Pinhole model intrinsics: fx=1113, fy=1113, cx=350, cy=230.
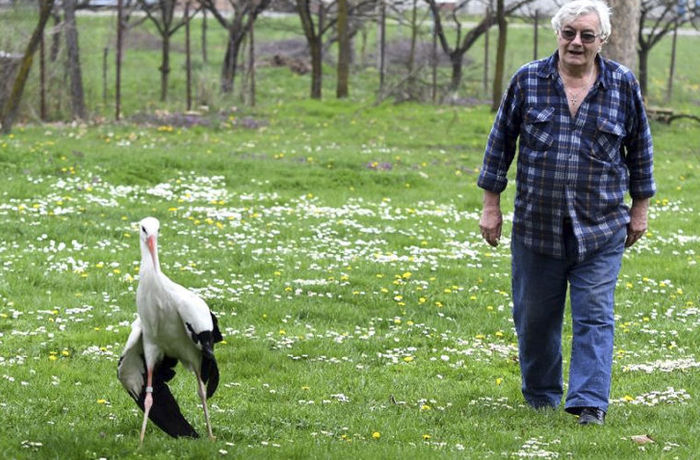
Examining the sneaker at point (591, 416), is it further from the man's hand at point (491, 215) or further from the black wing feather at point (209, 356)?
the black wing feather at point (209, 356)

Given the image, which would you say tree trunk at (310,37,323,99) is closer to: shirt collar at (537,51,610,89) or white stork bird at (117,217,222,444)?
shirt collar at (537,51,610,89)

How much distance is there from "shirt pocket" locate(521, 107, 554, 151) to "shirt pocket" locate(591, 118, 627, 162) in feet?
0.89

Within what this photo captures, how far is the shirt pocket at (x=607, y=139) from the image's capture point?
21.7 feet

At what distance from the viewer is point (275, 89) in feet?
125

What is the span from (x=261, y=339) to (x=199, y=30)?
154 feet

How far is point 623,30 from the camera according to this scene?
20.6 meters

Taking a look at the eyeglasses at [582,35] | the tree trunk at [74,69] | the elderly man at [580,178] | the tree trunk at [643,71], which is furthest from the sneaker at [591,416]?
the tree trunk at [643,71]

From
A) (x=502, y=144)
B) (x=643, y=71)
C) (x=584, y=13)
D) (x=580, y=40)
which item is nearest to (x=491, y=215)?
(x=502, y=144)

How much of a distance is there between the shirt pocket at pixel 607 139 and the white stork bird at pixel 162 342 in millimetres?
2489

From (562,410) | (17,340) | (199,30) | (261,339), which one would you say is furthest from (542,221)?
(199,30)

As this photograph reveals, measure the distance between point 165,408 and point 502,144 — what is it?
8.65 ft

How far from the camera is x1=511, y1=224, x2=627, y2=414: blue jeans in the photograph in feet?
22.0

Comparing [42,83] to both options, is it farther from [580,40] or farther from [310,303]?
[580,40]

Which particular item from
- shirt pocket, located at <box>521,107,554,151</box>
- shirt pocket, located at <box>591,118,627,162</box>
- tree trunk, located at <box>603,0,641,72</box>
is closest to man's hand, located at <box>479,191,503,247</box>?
shirt pocket, located at <box>521,107,554,151</box>
